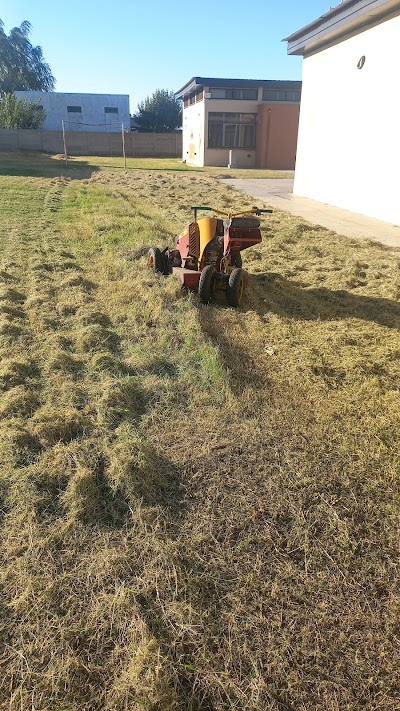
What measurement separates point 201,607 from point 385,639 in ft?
2.30

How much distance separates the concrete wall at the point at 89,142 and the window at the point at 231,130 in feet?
27.7

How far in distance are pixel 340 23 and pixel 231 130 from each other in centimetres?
2104

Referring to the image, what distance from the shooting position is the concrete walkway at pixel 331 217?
942cm

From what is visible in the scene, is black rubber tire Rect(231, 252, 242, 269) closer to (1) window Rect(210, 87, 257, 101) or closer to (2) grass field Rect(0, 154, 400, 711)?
(2) grass field Rect(0, 154, 400, 711)

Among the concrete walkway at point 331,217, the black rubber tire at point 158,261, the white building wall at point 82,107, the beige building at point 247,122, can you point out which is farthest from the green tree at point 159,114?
the black rubber tire at point 158,261

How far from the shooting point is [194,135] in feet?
111

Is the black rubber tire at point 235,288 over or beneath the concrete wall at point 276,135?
beneath

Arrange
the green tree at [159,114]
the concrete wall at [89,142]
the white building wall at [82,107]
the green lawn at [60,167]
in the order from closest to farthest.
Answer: the green lawn at [60,167]
the concrete wall at [89,142]
the white building wall at [82,107]
the green tree at [159,114]

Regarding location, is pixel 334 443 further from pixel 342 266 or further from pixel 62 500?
pixel 342 266

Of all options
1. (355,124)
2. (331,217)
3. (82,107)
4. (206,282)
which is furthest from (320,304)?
(82,107)

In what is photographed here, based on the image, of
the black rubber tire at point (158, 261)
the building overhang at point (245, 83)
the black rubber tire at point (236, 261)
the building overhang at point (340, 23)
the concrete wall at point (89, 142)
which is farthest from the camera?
the concrete wall at point (89, 142)

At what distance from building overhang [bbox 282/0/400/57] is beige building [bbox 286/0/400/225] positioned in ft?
0.06

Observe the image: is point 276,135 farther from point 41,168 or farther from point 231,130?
point 41,168

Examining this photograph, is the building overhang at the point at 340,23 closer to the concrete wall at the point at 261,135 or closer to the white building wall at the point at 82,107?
the concrete wall at the point at 261,135
